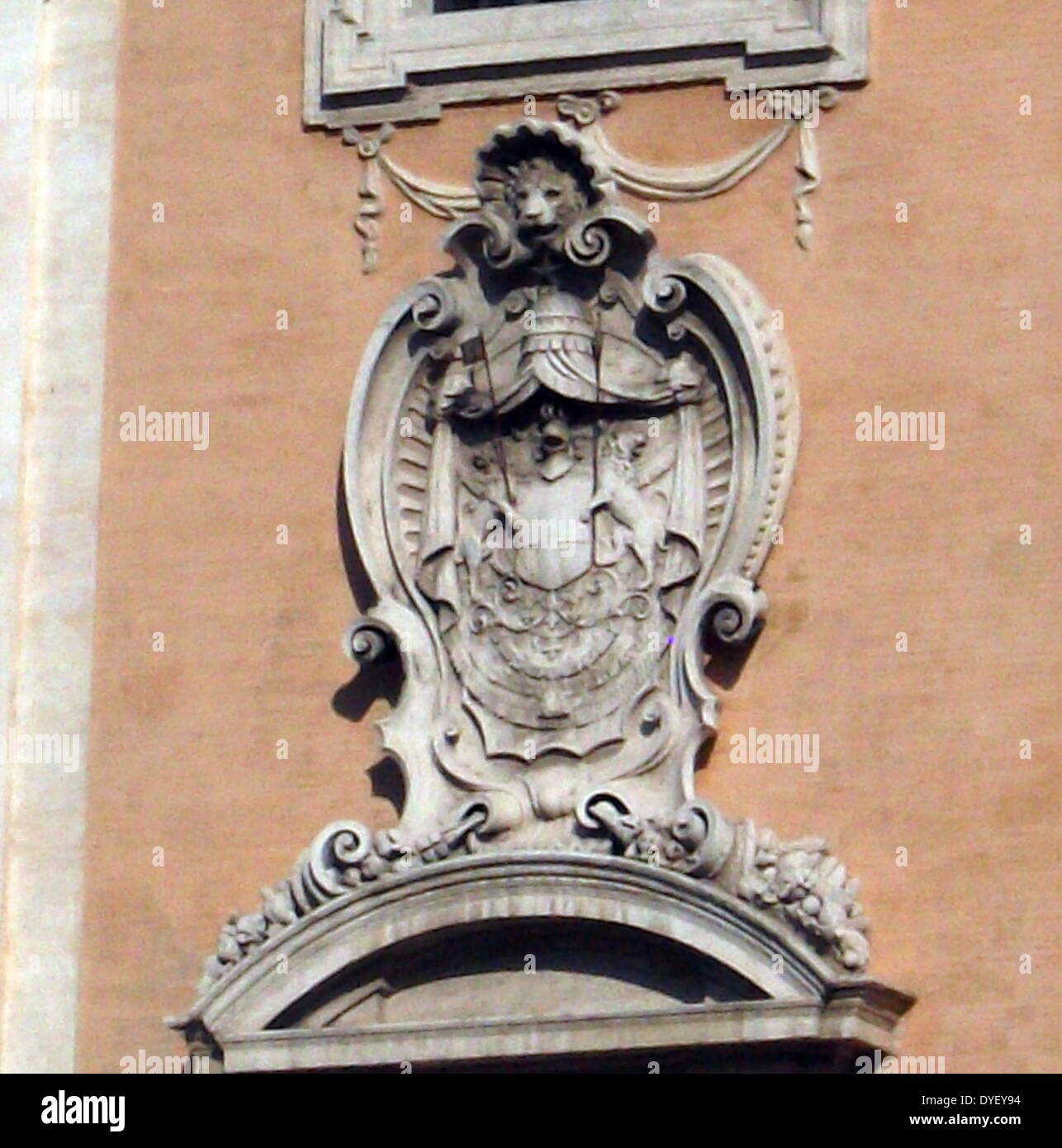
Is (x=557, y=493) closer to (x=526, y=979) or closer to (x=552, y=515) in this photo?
(x=552, y=515)

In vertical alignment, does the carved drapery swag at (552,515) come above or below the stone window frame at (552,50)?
below

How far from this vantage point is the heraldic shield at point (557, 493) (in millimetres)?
14633

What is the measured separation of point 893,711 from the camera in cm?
1442

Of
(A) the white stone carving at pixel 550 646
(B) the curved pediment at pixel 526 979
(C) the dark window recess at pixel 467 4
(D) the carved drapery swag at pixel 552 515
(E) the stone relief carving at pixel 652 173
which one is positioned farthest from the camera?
(C) the dark window recess at pixel 467 4

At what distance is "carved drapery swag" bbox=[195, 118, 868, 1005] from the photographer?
47.9 ft

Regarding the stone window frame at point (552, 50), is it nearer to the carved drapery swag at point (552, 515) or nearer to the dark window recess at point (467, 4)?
the dark window recess at point (467, 4)

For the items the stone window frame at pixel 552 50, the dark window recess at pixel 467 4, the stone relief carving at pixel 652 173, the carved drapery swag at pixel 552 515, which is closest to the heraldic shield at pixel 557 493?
the carved drapery swag at pixel 552 515

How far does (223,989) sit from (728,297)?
8.59ft

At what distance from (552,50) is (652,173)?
550 millimetres

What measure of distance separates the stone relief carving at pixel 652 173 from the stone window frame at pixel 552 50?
70 mm

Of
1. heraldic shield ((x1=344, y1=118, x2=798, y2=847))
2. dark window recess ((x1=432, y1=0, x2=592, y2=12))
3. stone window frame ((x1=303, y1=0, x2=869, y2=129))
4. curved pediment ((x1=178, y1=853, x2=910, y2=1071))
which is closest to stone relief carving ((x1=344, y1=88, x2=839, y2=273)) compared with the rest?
stone window frame ((x1=303, y1=0, x2=869, y2=129))

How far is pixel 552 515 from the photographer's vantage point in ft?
48.9

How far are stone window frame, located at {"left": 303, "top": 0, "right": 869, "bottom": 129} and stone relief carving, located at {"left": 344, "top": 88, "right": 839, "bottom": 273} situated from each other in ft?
0.23
